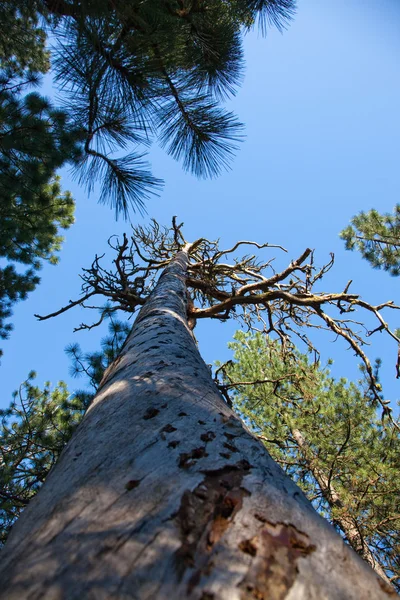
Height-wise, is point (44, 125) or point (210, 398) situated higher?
point (44, 125)

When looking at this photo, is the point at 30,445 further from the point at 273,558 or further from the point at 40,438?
the point at 273,558

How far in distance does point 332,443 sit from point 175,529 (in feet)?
20.6

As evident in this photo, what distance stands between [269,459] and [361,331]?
4.44 meters

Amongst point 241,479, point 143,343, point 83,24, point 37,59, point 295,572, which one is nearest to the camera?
point 295,572

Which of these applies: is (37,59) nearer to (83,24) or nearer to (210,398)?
(83,24)

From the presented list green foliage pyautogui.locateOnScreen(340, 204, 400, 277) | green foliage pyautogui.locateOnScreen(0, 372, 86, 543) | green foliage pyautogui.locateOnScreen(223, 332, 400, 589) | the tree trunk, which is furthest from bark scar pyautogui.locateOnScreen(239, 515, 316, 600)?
green foliage pyautogui.locateOnScreen(340, 204, 400, 277)

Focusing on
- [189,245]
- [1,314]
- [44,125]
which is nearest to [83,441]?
[44,125]

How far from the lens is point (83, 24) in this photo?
2.59 m

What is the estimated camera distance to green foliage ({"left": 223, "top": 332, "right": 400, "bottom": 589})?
390 centimetres

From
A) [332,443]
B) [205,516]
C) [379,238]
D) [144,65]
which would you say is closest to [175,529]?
[205,516]

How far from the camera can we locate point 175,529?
1.87 ft

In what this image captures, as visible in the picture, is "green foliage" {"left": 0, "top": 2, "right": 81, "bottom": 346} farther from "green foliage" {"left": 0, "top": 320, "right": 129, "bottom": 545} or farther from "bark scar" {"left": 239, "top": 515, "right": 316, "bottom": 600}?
"bark scar" {"left": 239, "top": 515, "right": 316, "bottom": 600}

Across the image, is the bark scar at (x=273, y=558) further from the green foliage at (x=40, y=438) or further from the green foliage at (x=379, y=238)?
the green foliage at (x=379, y=238)

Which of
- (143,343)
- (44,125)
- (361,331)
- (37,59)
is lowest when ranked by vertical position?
(143,343)
